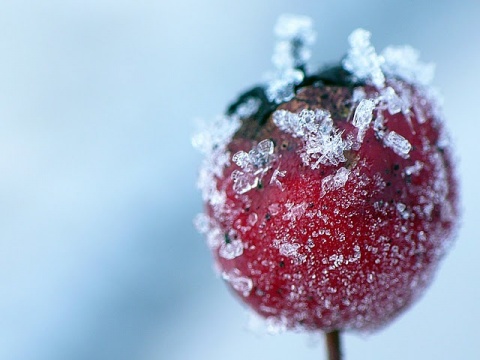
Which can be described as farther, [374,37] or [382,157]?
[374,37]

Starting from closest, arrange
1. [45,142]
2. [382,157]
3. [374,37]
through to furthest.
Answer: [382,157], [45,142], [374,37]

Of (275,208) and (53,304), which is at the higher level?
(53,304)

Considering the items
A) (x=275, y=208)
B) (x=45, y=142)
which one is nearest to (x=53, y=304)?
(x=45, y=142)

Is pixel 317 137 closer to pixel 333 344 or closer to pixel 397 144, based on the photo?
pixel 397 144

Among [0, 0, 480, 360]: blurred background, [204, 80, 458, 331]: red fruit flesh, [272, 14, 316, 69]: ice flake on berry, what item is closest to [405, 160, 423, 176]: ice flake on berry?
[204, 80, 458, 331]: red fruit flesh

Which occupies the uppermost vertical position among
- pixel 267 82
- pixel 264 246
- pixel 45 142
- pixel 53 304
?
pixel 45 142

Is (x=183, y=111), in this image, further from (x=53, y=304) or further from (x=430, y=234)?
(x=430, y=234)

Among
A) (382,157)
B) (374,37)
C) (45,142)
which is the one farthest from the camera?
(374,37)
